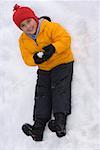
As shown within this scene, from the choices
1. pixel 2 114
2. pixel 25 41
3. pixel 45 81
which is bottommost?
pixel 2 114

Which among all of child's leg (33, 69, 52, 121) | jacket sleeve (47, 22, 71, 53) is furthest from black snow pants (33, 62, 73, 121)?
jacket sleeve (47, 22, 71, 53)

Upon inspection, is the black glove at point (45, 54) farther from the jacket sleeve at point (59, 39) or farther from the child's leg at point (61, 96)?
the child's leg at point (61, 96)

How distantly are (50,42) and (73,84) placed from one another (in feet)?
1.33

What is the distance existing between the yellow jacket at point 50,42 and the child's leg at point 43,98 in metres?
0.09

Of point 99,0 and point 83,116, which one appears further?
point 99,0

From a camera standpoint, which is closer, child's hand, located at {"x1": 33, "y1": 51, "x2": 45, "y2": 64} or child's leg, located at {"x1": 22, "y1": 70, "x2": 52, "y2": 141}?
child's hand, located at {"x1": 33, "y1": 51, "x2": 45, "y2": 64}

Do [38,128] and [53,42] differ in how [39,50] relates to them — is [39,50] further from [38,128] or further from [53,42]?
[38,128]

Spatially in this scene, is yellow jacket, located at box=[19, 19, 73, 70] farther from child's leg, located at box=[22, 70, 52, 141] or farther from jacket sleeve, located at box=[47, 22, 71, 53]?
child's leg, located at box=[22, 70, 52, 141]

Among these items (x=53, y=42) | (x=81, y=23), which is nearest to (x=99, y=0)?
(x=81, y=23)

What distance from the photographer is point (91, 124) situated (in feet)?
14.1

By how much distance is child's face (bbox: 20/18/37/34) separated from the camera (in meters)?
4.31

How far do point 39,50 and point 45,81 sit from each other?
0.27 metres

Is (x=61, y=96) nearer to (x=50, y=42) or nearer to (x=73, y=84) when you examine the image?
(x=73, y=84)

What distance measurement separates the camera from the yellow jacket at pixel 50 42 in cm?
431
